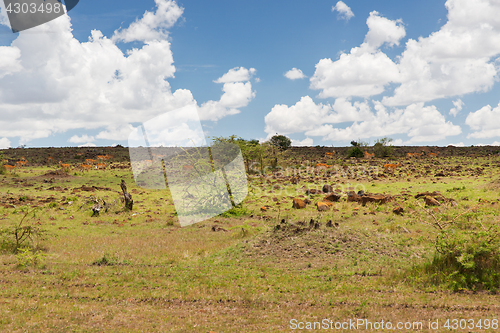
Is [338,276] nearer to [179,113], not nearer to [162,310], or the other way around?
[162,310]

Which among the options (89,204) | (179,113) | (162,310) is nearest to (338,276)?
(162,310)

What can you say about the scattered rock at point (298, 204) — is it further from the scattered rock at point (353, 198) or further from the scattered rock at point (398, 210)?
the scattered rock at point (398, 210)

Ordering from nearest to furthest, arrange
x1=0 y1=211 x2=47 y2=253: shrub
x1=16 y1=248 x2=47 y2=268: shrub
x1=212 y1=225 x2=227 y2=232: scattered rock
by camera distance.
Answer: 1. x1=16 y1=248 x2=47 y2=268: shrub
2. x1=0 y1=211 x2=47 y2=253: shrub
3. x1=212 y1=225 x2=227 y2=232: scattered rock

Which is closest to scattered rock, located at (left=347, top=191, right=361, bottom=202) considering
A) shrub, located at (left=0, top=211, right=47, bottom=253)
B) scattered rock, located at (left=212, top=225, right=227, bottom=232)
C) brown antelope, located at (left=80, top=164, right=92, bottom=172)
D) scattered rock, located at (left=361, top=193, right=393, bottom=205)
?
scattered rock, located at (left=361, top=193, right=393, bottom=205)

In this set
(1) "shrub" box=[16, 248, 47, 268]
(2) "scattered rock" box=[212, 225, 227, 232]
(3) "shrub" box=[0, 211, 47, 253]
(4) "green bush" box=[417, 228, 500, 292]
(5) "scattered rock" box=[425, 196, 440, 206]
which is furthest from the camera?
(5) "scattered rock" box=[425, 196, 440, 206]

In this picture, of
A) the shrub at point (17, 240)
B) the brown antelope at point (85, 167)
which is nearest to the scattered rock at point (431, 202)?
the shrub at point (17, 240)

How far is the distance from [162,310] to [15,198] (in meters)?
25.1

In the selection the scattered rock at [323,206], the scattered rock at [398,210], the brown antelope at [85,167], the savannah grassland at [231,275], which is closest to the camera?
the savannah grassland at [231,275]

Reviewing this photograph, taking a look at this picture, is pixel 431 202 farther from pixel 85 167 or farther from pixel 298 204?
pixel 85 167

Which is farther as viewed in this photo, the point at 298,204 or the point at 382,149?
the point at 382,149

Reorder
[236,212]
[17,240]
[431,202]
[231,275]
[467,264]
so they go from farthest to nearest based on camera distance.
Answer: [236,212]
[431,202]
[17,240]
[231,275]
[467,264]

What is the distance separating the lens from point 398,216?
1889 centimetres

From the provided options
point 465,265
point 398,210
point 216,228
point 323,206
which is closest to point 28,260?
point 216,228

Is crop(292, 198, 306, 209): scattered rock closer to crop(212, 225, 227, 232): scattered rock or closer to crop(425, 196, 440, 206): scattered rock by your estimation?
crop(212, 225, 227, 232): scattered rock
